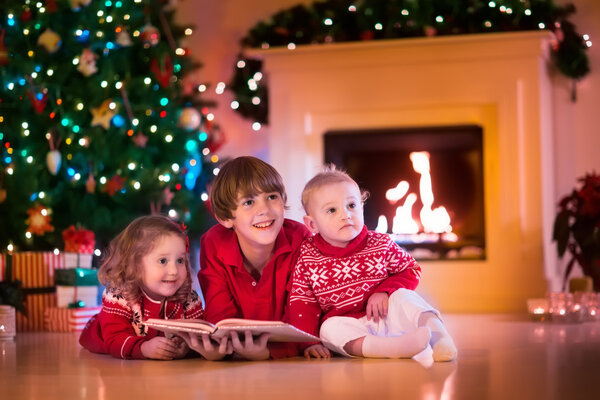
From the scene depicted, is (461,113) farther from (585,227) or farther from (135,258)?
(135,258)

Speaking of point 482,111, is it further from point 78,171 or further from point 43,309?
point 43,309

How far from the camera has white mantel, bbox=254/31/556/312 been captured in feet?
14.6

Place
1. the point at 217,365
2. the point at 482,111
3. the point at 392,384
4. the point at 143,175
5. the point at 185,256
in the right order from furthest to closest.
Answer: the point at 482,111
the point at 143,175
the point at 185,256
the point at 217,365
the point at 392,384

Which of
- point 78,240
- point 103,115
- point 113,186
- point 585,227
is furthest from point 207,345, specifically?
point 585,227

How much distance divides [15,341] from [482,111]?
258cm

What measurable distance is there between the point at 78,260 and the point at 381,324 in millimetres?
2007

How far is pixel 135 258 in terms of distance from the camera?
99.1 inches

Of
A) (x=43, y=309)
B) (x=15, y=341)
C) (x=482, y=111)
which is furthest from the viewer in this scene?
(x=482, y=111)

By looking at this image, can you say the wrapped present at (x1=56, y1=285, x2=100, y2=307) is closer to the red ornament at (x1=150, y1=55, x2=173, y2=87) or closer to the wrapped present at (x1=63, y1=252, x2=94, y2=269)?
the wrapped present at (x1=63, y1=252, x2=94, y2=269)

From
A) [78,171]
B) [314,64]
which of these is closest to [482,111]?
[314,64]

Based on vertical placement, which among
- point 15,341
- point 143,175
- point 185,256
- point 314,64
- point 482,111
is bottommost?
point 15,341

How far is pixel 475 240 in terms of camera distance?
4535mm

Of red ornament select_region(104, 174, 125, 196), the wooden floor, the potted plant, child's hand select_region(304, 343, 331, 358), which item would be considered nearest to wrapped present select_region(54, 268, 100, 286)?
red ornament select_region(104, 174, 125, 196)

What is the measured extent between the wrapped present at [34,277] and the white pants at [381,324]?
1.88 m
